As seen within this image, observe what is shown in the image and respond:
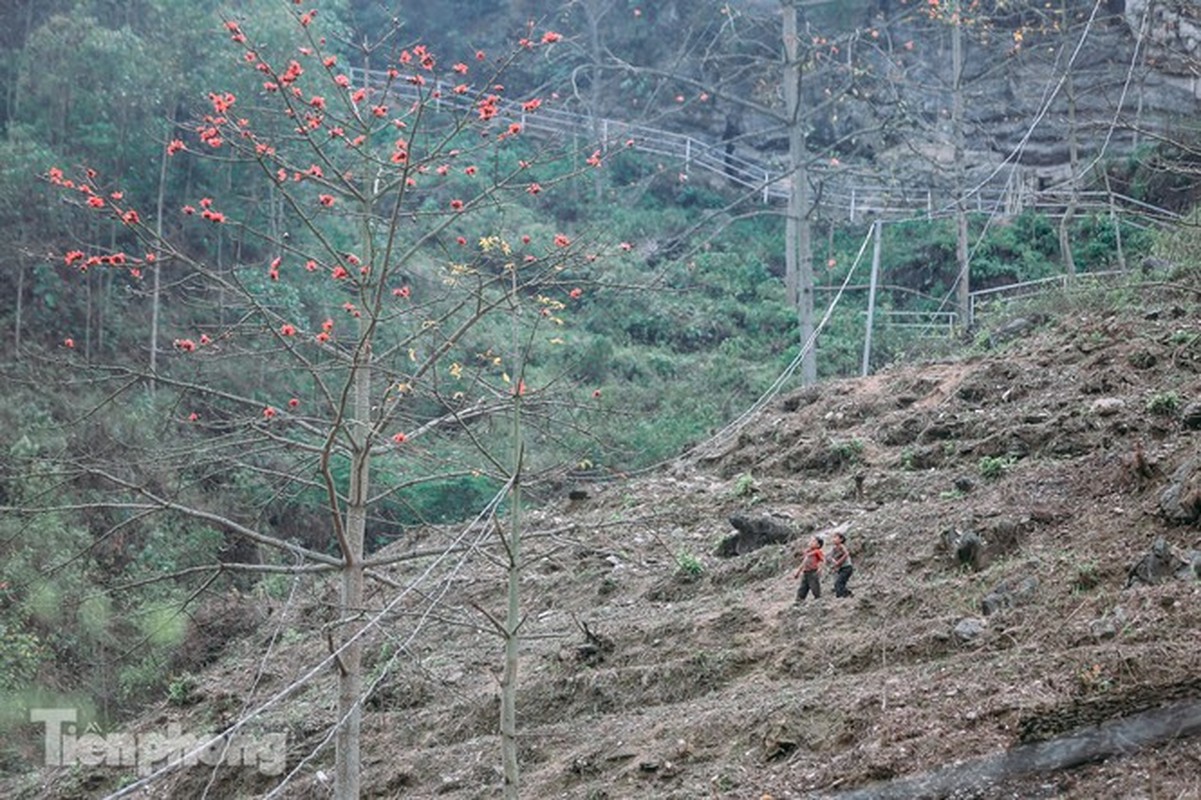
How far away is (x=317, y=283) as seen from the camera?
22594 mm

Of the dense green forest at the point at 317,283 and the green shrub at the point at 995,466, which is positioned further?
the green shrub at the point at 995,466

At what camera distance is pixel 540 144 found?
31.8 meters

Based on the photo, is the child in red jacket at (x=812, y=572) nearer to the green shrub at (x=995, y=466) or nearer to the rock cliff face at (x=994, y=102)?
the green shrub at (x=995, y=466)

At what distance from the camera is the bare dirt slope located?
7.16m

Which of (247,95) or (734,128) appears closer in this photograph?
(247,95)

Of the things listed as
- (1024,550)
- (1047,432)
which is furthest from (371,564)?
(1047,432)

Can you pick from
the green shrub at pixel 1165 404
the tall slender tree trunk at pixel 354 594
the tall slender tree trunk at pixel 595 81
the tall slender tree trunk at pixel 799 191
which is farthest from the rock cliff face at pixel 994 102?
the tall slender tree trunk at pixel 354 594

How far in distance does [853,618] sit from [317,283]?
50.5 feet

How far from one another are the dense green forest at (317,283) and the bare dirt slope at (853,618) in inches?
48.2

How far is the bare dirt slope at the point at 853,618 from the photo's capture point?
7160 millimetres

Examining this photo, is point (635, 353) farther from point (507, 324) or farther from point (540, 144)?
point (540, 144)

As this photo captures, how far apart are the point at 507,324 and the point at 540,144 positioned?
9.09 meters

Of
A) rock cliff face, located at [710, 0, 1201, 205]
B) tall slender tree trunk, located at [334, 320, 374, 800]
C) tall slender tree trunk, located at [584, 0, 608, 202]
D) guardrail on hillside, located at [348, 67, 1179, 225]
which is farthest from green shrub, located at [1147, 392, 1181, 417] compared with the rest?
tall slender tree trunk, located at [584, 0, 608, 202]

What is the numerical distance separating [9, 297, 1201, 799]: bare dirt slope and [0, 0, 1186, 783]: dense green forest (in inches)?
48.2
